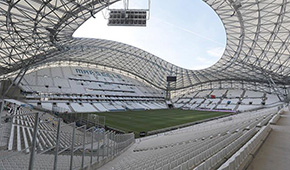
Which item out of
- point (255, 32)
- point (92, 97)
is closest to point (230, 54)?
point (255, 32)

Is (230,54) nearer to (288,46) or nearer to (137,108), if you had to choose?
(288,46)

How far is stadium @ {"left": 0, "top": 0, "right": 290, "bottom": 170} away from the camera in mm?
5555

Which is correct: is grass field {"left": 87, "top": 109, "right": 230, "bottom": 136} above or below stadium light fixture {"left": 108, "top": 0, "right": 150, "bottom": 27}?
below

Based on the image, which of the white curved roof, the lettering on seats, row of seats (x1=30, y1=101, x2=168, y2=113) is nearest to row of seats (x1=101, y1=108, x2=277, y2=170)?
the white curved roof

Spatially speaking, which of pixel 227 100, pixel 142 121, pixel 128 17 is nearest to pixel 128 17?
pixel 128 17

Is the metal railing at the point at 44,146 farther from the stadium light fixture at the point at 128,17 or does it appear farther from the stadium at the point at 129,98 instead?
the stadium light fixture at the point at 128,17

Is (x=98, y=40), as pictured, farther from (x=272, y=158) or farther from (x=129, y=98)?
(x=272, y=158)

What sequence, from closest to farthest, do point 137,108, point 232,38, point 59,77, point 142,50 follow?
point 232,38 < point 142,50 < point 59,77 < point 137,108

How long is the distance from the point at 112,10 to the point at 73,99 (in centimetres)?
3798

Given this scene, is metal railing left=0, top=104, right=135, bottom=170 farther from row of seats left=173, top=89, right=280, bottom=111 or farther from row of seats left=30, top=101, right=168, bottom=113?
row of seats left=173, top=89, right=280, bottom=111

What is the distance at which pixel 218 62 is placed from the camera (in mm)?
45844

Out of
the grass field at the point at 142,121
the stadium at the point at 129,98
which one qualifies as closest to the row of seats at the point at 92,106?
the stadium at the point at 129,98

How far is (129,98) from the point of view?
68375 millimetres

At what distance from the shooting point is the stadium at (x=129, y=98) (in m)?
5.55
